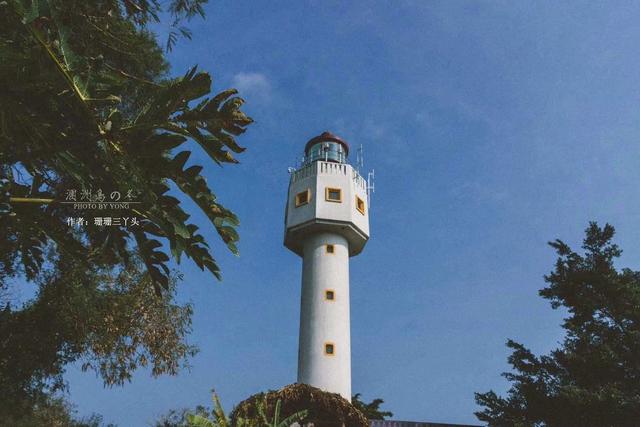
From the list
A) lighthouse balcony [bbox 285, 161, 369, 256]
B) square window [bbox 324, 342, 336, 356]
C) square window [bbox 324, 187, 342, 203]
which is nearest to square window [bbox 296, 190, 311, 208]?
lighthouse balcony [bbox 285, 161, 369, 256]

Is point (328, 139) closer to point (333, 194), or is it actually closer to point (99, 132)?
point (333, 194)

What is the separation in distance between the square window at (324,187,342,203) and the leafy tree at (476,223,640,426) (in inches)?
312

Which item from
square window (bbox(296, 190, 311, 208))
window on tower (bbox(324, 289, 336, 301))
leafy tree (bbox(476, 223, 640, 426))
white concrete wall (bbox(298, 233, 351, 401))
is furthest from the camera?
square window (bbox(296, 190, 311, 208))

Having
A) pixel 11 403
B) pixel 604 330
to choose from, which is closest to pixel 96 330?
pixel 11 403

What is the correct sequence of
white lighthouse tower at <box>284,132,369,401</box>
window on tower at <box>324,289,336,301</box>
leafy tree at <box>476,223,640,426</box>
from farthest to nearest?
window on tower at <box>324,289,336,301</box> < white lighthouse tower at <box>284,132,369,401</box> < leafy tree at <box>476,223,640,426</box>

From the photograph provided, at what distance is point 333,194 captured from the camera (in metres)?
21.9

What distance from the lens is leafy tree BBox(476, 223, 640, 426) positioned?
1551 cm

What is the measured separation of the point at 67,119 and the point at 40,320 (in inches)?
416

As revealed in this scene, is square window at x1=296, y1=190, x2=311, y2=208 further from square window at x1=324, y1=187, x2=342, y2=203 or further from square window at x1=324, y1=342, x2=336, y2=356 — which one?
square window at x1=324, y1=342, x2=336, y2=356

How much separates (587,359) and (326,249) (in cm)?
957

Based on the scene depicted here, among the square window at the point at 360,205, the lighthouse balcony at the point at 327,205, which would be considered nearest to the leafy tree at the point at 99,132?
the lighthouse balcony at the point at 327,205

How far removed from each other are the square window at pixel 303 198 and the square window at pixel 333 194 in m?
0.74

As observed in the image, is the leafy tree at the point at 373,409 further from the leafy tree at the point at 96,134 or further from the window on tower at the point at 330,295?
the leafy tree at the point at 96,134

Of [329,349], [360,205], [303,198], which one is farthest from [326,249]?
[329,349]
